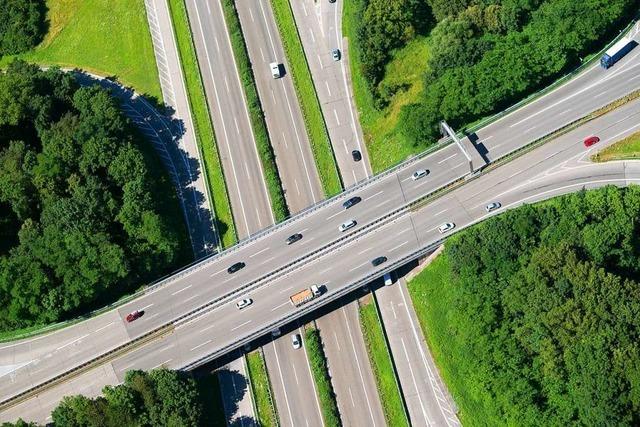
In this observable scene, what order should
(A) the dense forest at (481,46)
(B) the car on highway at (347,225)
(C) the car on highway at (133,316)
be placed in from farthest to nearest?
(A) the dense forest at (481,46)
(B) the car on highway at (347,225)
(C) the car on highway at (133,316)

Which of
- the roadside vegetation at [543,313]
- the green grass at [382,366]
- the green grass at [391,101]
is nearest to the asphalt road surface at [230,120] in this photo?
the green grass at [391,101]

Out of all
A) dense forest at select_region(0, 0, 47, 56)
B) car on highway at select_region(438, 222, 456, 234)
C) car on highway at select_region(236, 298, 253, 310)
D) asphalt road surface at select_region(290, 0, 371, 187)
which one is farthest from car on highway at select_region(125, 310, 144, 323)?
dense forest at select_region(0, 0, 47, 56)

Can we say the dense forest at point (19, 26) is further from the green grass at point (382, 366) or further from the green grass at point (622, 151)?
the green grass at point (622, 151)

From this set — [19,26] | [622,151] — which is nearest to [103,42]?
[19,26]

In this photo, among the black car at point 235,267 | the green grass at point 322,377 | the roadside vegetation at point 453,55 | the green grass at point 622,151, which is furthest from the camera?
the roadside vegetation at point 453,55

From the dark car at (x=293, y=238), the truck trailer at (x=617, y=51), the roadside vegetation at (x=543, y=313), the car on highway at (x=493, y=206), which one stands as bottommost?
the roadside vegetation at (x=543, y=313)

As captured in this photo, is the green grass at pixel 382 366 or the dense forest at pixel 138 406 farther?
the green grass at pixel 382 366

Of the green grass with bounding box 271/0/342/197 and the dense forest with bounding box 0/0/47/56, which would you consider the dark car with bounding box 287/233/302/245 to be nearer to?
the green grass with bounding box 271/0/342/197

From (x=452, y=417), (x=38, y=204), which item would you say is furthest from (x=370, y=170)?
(x=38, y=204)
